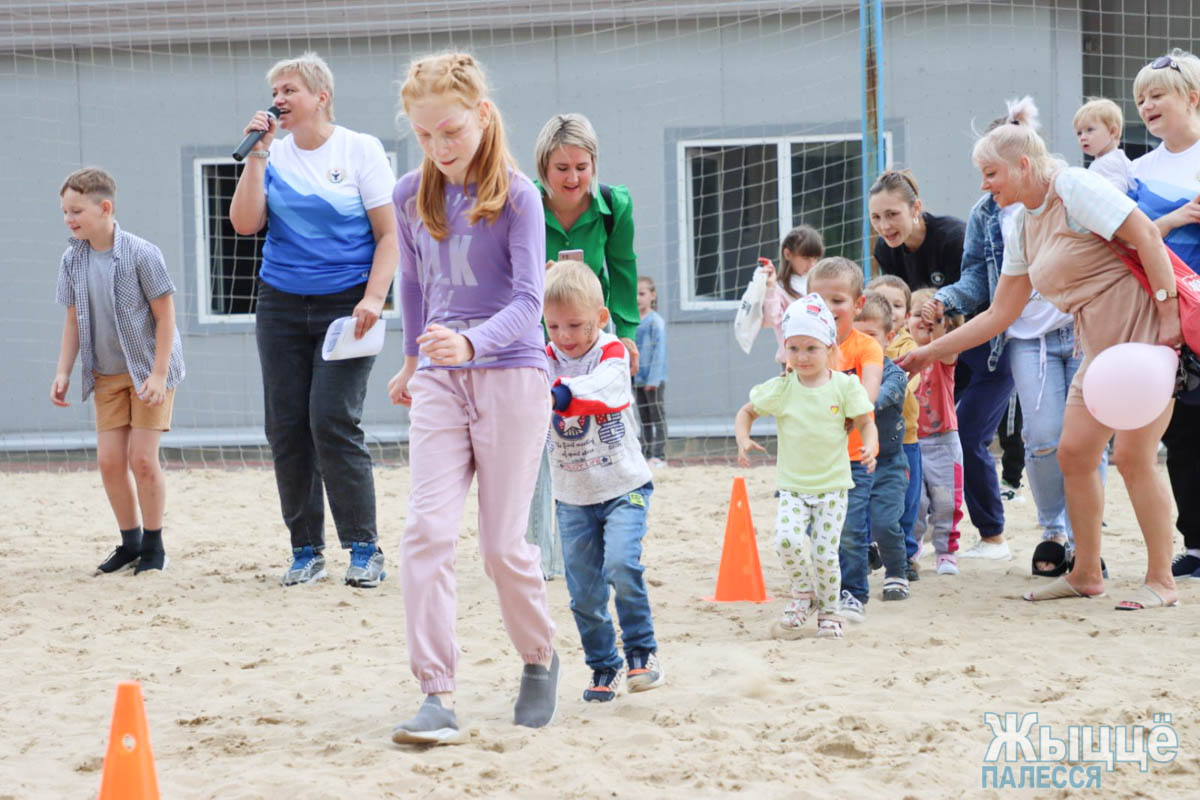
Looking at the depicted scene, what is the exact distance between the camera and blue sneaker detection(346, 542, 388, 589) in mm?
5387

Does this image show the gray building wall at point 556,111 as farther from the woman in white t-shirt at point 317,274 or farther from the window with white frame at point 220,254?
the woman in white t-shirt at point 317,274

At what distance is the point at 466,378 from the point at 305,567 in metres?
2.55

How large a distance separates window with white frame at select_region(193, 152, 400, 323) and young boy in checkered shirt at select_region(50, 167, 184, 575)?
16.7ft

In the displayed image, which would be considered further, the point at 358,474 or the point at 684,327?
the point at 684,327

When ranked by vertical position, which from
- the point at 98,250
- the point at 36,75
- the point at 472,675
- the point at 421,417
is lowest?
the point at 472,675

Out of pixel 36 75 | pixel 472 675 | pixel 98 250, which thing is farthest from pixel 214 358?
pixel 472 675

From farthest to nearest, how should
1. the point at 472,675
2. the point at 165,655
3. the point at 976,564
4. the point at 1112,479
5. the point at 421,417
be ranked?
the point at 1112,479, the point at 976,564, the point at 165,655, the point at 472,675, the point at 421,417

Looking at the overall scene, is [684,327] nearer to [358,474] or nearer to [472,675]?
[358,474]

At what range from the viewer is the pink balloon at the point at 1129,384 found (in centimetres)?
418

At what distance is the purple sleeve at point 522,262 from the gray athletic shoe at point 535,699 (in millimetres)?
879

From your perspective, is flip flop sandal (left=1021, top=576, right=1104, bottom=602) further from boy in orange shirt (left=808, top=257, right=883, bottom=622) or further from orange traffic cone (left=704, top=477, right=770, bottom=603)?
orange traffic cone (left=704, top=477, right=770, bottom=603)

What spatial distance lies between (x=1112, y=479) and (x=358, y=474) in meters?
5.47

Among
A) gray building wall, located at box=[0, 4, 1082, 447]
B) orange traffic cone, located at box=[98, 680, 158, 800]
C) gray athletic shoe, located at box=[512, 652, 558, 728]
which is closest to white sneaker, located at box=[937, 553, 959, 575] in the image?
gray athletic shoe, located at box=[512, 652, 558, 728]

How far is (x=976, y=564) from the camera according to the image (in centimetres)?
577
